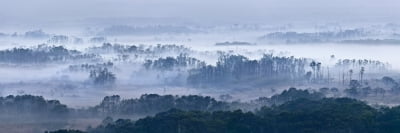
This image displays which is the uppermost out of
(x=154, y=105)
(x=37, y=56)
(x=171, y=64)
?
(x=37, y=56)

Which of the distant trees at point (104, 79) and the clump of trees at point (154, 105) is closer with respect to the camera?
the clump of trees at point (154, 105)

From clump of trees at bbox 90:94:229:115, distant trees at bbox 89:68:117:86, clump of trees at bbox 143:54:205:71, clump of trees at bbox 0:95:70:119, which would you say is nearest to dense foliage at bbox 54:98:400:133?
clump of trees at bbox 90:94:229:115

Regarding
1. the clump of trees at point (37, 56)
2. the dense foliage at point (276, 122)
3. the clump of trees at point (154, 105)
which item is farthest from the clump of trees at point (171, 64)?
the dense foliage at point (276, 122)

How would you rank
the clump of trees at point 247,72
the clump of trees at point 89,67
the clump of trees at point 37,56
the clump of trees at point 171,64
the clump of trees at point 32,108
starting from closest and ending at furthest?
the clump of trees at point 32,108, the clump of trees at point 247,72, the clump of trees at point 171,64, the clump of trees at point 89,67, the clump of trees at point 37,56

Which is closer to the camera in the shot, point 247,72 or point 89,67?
point 247,72

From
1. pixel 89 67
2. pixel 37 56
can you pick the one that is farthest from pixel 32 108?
pixel 37 56

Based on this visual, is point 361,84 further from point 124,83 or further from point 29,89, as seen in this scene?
point 29,89

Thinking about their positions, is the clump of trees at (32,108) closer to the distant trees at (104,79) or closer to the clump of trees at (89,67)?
the distant trees at (104,79)

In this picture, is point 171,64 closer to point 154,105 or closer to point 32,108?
point 154,105

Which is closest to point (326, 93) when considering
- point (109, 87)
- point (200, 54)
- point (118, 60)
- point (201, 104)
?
point (201, 104)

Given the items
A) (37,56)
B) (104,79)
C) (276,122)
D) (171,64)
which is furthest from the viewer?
(37,56)

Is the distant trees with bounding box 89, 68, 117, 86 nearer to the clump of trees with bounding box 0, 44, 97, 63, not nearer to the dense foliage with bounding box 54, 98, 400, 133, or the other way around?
the clump of trees with bounding box 0, 44, 97, 63
